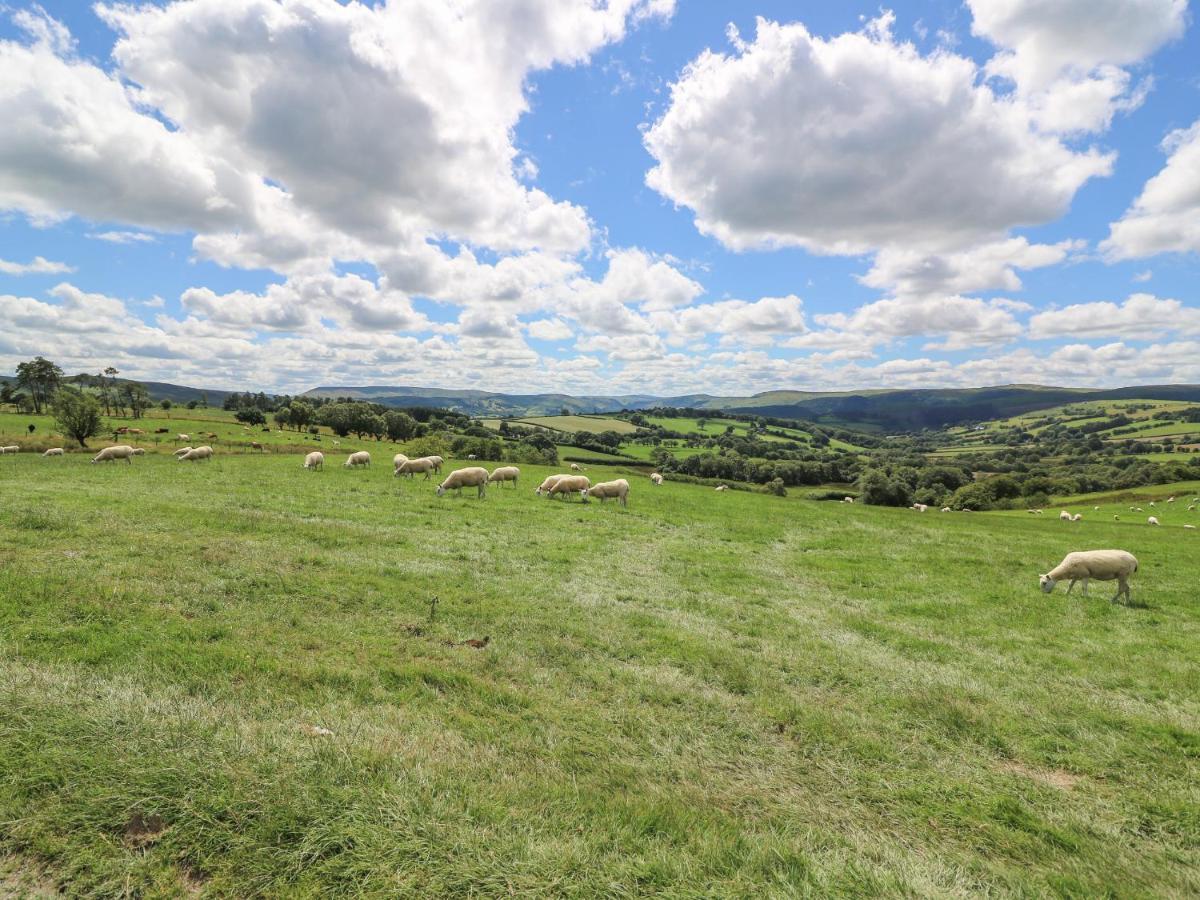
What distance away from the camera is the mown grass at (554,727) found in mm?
4332

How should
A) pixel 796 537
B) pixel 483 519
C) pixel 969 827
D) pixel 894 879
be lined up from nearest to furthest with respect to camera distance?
pixel 894 879
pixel 969 827
pixel 483 519
pixel 796 537

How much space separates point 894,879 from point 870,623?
380 inches

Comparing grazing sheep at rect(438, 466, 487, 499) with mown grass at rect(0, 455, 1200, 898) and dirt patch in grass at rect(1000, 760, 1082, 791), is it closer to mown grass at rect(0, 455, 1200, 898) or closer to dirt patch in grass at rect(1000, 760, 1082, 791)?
mown grass at rect(0, 455, 1200, 898)

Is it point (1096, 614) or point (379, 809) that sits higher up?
point (379, 809)

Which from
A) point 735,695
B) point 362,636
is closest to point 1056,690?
point 735,695

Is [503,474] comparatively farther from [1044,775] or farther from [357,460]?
[1044,775]

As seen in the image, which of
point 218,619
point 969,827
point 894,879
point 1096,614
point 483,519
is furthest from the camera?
point 483,519

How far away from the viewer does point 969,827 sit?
5789mm

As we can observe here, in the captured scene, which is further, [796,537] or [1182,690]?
[796,537]

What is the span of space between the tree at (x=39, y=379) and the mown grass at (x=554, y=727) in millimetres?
134946

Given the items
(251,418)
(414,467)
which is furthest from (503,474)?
(251,418)

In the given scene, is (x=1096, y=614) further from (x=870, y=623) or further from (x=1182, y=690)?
(x=870, y=623)

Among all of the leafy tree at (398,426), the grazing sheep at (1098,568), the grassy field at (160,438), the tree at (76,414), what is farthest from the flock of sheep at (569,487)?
the leafy tree at (398,426)

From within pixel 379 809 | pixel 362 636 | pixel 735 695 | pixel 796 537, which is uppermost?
pixel 379 809
